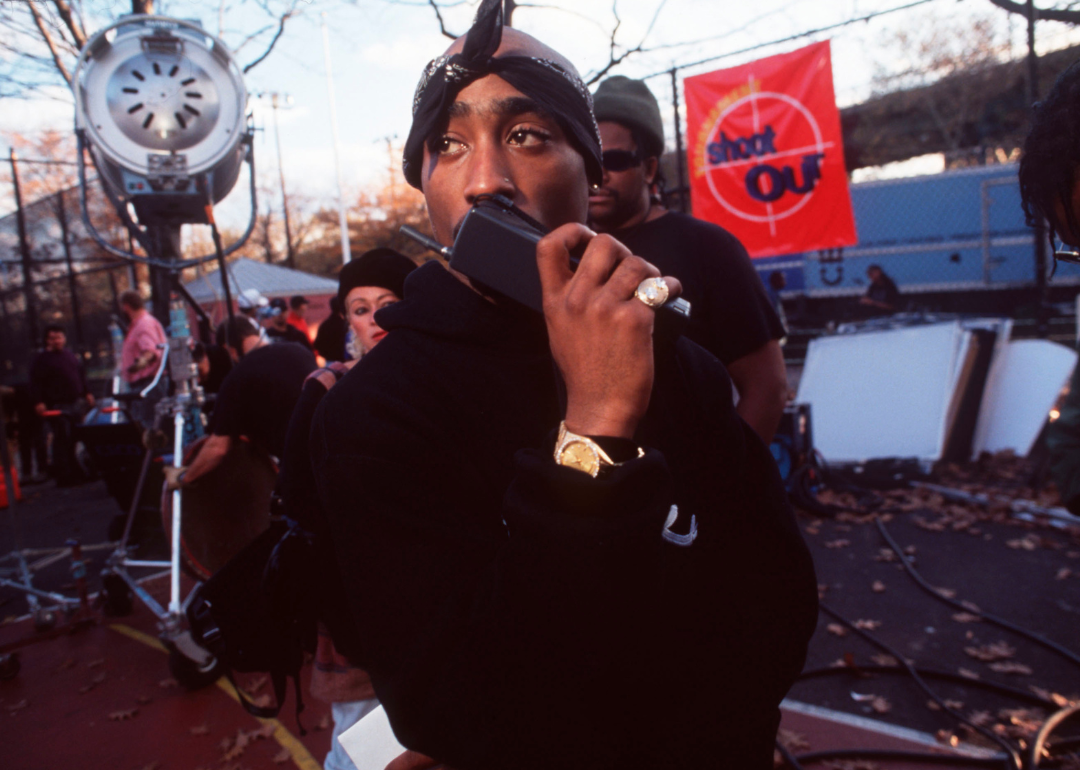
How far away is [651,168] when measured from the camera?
2789 millimetres

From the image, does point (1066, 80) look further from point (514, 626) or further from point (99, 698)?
point (99, 698)

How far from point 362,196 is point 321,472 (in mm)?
36491

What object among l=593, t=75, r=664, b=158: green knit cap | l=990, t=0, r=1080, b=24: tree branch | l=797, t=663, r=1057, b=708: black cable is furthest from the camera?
l=990, t=0, r=1080, b=24: tree branch

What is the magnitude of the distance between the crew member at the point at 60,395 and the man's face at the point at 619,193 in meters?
10.6

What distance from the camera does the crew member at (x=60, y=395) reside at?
10.4 metres

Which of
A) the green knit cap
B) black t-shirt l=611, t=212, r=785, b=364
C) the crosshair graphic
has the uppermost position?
the crosshair graphic

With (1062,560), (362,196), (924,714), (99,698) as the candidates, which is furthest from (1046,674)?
(362,196)

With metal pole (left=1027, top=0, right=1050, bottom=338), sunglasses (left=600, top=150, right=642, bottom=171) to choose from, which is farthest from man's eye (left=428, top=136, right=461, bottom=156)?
metal pole (left=1027, top=0, right=1050, bottom=338)

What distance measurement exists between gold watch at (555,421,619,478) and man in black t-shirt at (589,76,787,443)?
5.71 feet

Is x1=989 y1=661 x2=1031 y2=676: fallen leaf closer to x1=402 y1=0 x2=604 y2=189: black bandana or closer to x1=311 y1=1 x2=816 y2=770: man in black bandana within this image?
x1=311 y1=1 x2=816 y2=770: man in black bandana

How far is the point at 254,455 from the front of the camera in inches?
162

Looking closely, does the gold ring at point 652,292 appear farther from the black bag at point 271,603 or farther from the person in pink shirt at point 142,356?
the person in pink shirt at point 142,356

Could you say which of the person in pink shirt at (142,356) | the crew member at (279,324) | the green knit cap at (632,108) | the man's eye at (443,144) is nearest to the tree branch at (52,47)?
the crew member at (279,324)

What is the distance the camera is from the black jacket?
30.3 inches
